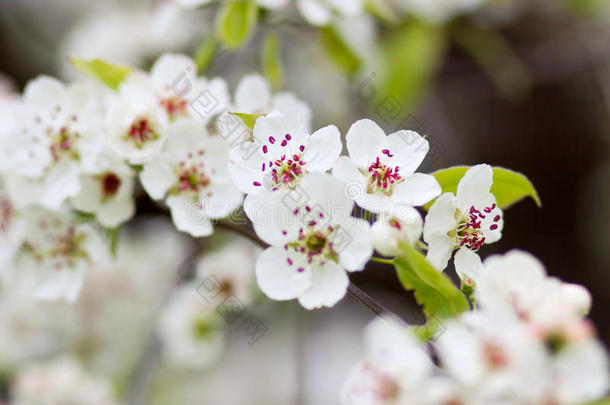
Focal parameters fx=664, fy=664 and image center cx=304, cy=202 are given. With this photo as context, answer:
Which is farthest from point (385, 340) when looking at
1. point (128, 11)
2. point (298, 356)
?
point (128, 11)

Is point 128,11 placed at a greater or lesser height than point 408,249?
greater

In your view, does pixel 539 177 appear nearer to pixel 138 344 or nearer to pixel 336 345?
pixel 336 345

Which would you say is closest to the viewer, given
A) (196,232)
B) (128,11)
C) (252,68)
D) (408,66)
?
(196,232)

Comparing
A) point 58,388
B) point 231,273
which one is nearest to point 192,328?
point 231,273

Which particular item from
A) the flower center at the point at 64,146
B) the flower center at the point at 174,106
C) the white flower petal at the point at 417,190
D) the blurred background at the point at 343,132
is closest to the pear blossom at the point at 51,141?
the flower center at the point at 64,146

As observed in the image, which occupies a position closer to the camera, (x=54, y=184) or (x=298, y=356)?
(x=54, y=184)

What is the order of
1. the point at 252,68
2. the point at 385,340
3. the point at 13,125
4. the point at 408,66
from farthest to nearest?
the point at 252,68, the point at 408,66, the point at 13,125, the point at 385,340

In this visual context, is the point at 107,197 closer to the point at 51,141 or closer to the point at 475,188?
the point at 51,141

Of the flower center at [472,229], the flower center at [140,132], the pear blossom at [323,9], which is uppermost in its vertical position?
the flower center at [140,132]

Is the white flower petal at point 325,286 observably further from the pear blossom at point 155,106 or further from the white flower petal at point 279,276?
the pear blossom at point 155,106
